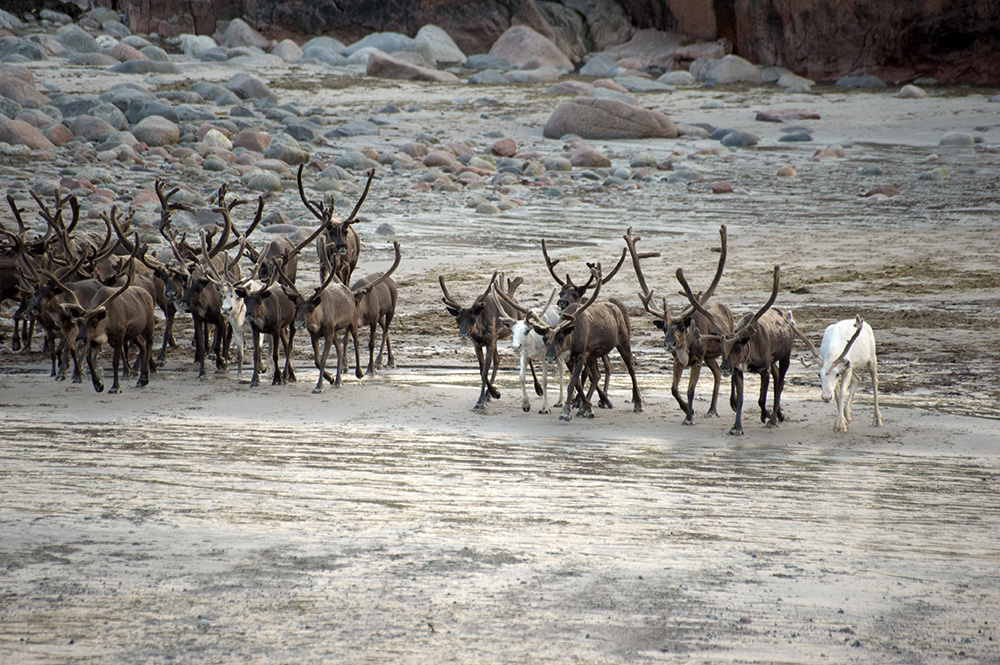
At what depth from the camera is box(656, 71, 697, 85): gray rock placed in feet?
117

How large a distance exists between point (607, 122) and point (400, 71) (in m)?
11.4

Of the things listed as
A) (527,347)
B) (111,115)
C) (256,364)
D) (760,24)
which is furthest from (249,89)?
(527,347)

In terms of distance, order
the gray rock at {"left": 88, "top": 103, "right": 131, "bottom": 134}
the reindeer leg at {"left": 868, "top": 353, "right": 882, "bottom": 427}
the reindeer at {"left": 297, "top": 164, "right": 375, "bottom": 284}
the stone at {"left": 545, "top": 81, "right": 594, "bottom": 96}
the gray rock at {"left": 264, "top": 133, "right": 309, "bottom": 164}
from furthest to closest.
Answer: the stone at {"left": 545, "top": 81, "right": 594, "bottom": 96}
the gray rock at {"left": 88, "top": 103, "right": 131, "bottom": 134}
the gray rock at {"left": 264, "top": 133, "right": 309, "bottom": 164}
the reindeer at {"left": 297, "top": 164, "right": 375, "bottom": 284}
the reindeer leg at {"left": 868, "top": 353, "right": 882, "bottom": 427}

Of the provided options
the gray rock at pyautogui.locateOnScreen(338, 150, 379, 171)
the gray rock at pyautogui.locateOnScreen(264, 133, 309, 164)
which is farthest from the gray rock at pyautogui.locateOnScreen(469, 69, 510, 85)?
the gray rock at pyautogui.locateOnScreen(338, 150, 379, 171)

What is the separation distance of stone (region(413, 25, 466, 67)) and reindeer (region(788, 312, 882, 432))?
109 ft

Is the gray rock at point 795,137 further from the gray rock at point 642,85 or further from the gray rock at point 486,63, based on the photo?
the gray rock at point 486,63

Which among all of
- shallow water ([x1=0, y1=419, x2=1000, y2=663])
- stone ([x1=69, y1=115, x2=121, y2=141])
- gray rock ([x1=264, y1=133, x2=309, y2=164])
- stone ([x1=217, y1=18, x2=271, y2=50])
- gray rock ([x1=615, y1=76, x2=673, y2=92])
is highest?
stone ([x1=217, y1=18, x2=271, y2=50])

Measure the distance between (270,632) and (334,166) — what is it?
18.1m

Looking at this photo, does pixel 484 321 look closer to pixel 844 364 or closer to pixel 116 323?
pixel 844 364

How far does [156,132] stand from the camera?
25000 millimetres

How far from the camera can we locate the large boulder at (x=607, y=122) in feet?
88.8

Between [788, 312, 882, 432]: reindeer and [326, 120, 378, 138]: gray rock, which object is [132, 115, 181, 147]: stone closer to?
[326, 120, 378, 138]: gray rock

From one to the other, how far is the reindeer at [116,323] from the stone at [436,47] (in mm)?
30802

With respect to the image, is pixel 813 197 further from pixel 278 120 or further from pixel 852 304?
pixel 278 120
